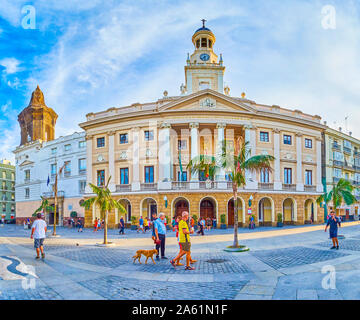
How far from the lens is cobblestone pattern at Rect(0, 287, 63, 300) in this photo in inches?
252

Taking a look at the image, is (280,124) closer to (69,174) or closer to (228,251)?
(228,251)

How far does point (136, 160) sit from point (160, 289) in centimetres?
2796

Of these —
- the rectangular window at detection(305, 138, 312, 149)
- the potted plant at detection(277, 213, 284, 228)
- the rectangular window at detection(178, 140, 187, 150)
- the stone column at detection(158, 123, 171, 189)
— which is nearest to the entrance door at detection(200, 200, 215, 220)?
the stone column at detection(158, 123, 171, 189)

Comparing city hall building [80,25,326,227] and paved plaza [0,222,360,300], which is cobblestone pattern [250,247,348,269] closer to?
paved plaza [0,222,360,300]

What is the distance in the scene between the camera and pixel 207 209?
34.4 meters

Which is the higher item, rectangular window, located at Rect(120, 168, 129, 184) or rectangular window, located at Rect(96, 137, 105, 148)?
rectangular window, located at Rect(96, 137, 105, 148)

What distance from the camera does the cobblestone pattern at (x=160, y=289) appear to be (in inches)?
263

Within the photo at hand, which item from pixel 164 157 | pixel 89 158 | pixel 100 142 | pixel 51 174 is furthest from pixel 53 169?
pixel 164 157

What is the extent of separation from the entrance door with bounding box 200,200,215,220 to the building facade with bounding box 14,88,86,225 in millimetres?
17443

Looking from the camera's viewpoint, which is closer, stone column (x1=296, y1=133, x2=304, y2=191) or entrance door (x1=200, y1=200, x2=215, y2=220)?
entrance door (x1=200, y1=200, x2=215, y2=220)

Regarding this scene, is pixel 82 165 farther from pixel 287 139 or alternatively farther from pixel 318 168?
pixel 318 168

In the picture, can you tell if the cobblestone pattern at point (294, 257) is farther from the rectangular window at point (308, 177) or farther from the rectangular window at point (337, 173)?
the rectangular window at point (337, 173)
